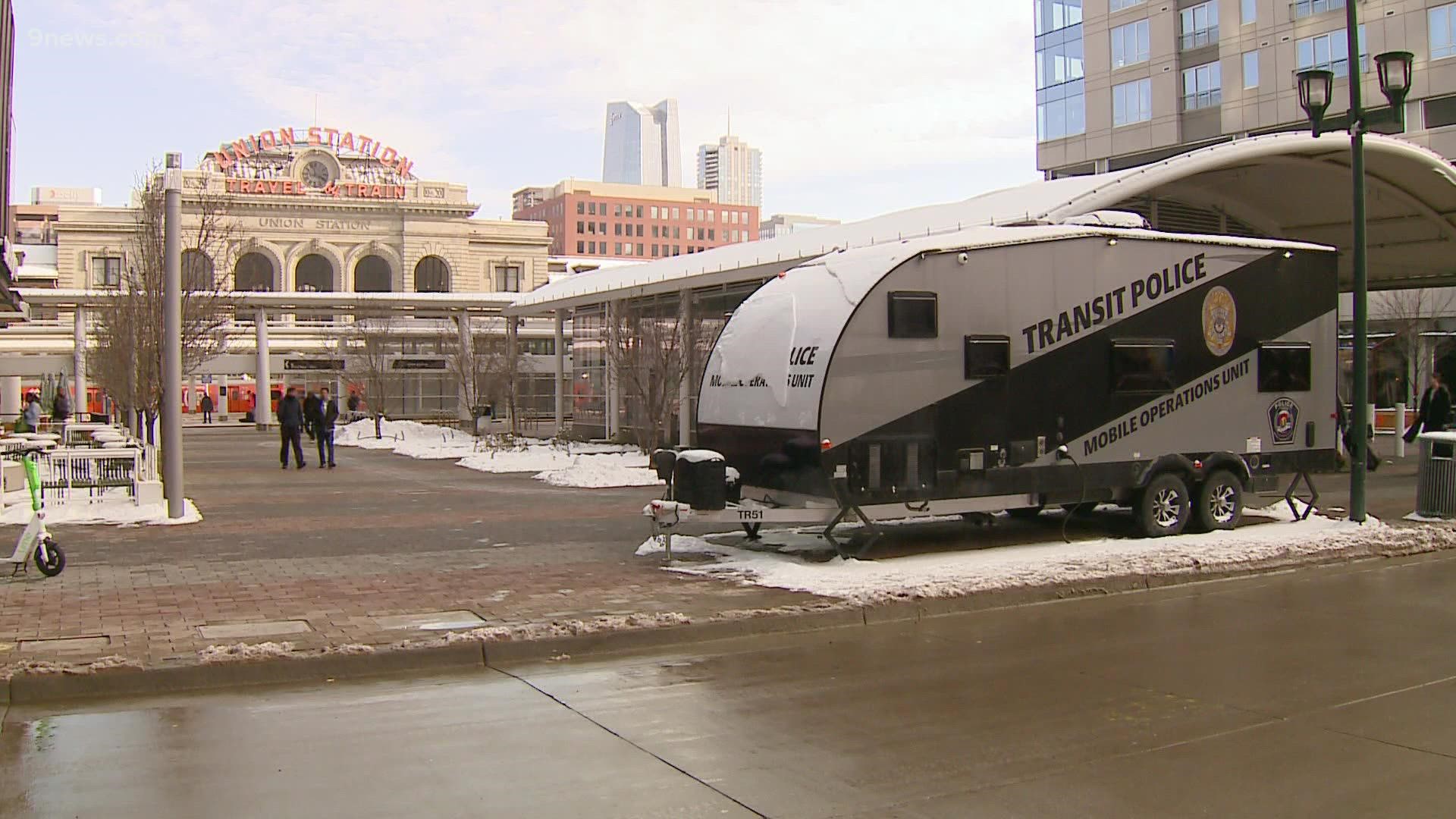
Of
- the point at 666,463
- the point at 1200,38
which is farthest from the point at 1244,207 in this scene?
the point at 1200,38

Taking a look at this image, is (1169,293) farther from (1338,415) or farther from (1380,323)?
(1380,323)

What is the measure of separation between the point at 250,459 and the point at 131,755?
25604 millimetres

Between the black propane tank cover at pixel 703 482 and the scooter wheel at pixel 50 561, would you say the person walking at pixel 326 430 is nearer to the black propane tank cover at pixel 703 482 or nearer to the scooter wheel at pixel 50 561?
the scooter wheel at pixel 50 561

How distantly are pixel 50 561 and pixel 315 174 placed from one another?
9190 cm

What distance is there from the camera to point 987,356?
12.8 metres

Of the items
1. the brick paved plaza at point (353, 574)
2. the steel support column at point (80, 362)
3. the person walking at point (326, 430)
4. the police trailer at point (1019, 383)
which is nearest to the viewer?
the brick paved plaza at point (353, 574)

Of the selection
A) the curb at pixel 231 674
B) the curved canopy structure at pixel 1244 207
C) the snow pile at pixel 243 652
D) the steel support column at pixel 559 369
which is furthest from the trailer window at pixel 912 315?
the steel support column at pixel 559 369

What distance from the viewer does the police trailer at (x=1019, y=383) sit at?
1223cm

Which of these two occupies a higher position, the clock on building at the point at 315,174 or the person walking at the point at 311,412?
the clock on building at the point at 315,174

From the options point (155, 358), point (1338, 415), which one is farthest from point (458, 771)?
point (155, 358)

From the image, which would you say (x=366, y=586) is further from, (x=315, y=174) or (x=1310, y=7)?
(x=315, y=174)

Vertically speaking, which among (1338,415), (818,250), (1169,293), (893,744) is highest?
(818,250)

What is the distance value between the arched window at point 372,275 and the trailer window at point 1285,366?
88.7 meters

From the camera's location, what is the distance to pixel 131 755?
634 centimetres
